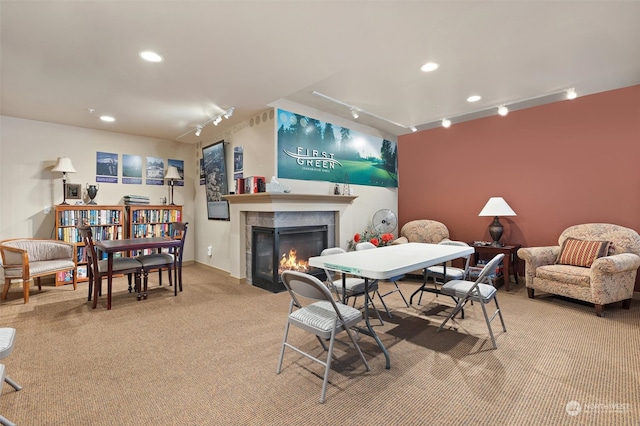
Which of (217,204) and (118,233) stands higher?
(217,204)

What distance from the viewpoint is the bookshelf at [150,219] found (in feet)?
17.6

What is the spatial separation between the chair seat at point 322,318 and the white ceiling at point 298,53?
2174 millimetres

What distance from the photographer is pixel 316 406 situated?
1.84 m

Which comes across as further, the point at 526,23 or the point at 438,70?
the point at 438,70

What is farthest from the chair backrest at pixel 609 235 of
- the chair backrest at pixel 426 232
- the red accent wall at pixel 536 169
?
the chair backrest at pixel 426 232

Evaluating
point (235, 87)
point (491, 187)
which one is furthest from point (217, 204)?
point (491, 187)

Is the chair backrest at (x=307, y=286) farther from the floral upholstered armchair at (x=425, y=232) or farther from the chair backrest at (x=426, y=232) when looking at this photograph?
the chair backrest at (x=426, y=232)

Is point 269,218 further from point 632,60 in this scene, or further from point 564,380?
point 632,60

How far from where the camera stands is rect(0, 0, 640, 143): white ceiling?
7.47ft

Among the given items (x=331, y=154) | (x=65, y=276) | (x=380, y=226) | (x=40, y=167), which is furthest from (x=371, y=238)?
(x=40, y=167)

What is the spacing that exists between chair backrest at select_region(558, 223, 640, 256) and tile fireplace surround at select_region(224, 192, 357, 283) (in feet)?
10.1

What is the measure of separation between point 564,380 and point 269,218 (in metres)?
3.44

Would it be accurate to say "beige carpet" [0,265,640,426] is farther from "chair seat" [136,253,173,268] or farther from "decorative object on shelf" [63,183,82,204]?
"decorative object on shelf" [63,183,82,204]

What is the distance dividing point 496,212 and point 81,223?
6479 millimetres
